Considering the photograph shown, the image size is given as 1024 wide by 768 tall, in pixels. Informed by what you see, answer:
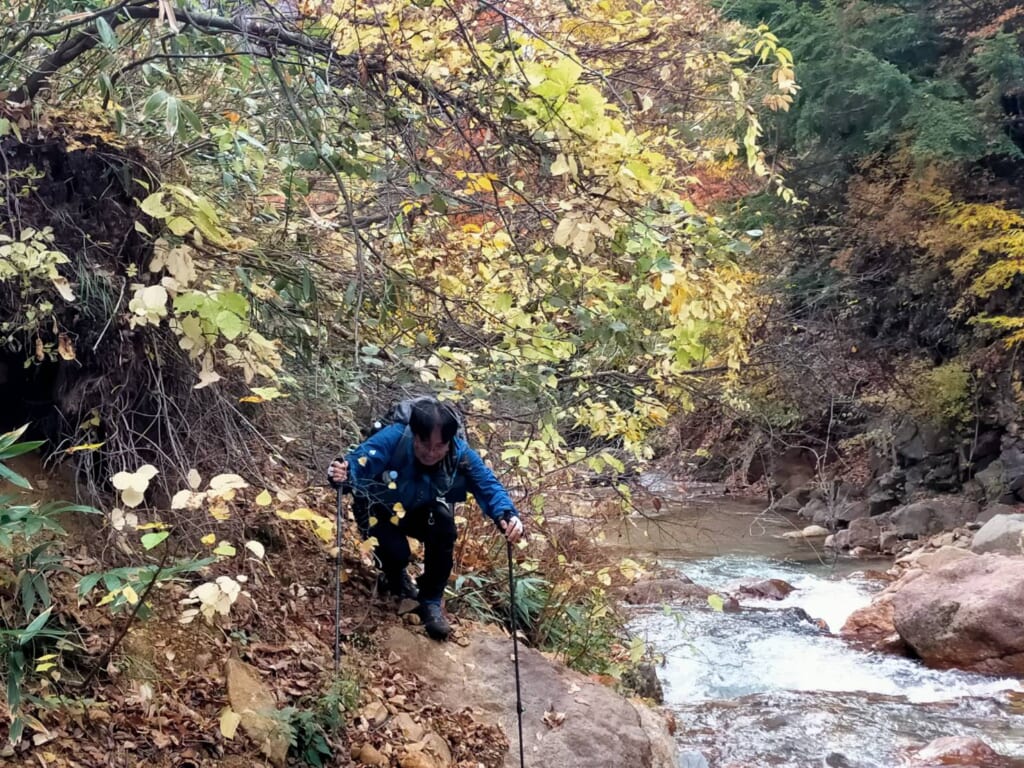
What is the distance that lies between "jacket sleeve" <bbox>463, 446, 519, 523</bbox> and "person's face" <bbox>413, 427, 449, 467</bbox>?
0.17 metres

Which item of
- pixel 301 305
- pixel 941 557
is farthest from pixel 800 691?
pixel 301 305

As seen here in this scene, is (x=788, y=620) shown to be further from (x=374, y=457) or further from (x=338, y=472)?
(x=338, y=472)

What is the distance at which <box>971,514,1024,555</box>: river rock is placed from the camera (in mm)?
12359

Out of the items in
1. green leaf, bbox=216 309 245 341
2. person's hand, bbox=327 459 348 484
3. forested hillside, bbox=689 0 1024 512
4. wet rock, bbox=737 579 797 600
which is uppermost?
forested hillside, bbox=689 0 1024 512

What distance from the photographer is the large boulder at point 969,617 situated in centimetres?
921

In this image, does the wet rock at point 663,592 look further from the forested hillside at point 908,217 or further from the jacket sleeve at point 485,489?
the jacket sleeve at point 485,489

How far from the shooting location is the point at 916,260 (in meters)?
16.9

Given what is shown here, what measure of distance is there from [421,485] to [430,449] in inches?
11.3

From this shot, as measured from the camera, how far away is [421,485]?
4.74 meters

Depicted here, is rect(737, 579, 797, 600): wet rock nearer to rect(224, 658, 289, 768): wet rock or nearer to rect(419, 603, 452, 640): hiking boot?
rect(419, 603, 452, 640): hiking boot

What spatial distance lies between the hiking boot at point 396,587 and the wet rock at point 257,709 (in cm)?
131

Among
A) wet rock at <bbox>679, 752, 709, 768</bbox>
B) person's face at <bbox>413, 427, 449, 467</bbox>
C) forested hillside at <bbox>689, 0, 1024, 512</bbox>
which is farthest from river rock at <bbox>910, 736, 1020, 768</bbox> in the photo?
forested hillside at <bbox>689, 0, 1024, 512</bbox>

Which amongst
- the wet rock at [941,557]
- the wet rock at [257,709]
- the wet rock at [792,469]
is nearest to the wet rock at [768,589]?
the wet rock at [941,557]

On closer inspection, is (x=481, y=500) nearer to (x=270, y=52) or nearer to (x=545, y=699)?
(x=545, y=699)
